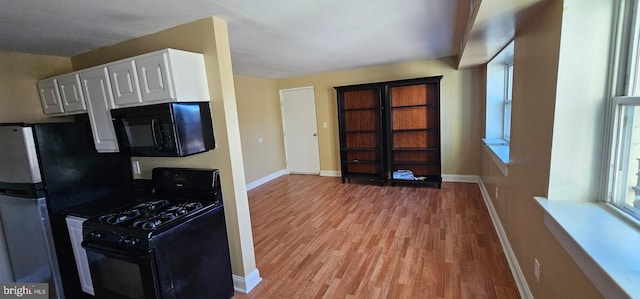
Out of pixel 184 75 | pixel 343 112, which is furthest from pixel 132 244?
pixel 343 112

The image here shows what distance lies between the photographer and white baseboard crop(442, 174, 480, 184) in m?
4.44

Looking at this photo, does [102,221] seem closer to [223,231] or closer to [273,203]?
[223,231]

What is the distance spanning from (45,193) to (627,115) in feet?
11.9

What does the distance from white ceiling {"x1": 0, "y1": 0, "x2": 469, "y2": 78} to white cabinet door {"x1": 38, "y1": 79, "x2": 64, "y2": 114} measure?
0.97 ft

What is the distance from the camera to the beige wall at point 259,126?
15.9 feet

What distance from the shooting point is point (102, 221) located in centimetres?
171

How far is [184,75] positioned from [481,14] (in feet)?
6.54

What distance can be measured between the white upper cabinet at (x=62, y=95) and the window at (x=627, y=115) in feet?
11.5

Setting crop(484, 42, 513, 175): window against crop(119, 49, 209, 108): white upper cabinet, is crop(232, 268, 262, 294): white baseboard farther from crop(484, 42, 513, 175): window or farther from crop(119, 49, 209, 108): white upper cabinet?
crop(484, 42, 513, 175): window

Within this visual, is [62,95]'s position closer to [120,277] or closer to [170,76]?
[170,76]

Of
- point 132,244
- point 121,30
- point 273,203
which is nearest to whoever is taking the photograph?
point 132,244

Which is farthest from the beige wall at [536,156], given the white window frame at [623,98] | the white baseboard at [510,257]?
the white window frame at [623,98]

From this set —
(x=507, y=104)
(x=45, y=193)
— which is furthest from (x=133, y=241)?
(x=507, y=104)

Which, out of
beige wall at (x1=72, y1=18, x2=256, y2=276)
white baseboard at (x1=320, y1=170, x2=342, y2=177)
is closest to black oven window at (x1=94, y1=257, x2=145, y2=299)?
beige wall at (x1=72, y1=18, x2=256, y2=276)
